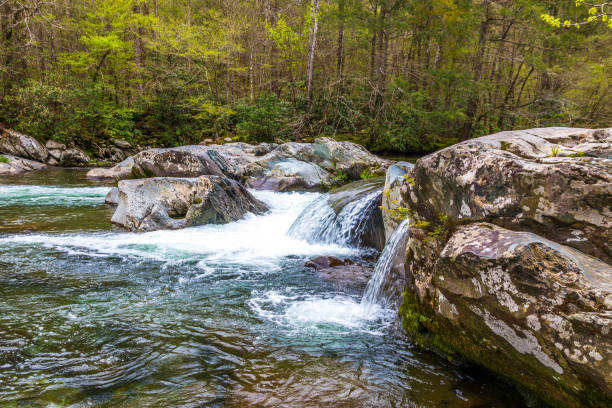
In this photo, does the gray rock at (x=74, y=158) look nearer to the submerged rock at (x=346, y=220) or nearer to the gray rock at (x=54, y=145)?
the gray rock at (x=54, y=145)

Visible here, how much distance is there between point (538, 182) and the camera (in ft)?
8.98

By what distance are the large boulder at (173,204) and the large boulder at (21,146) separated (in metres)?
11.8

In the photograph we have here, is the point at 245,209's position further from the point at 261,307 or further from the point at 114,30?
the point at 114,30

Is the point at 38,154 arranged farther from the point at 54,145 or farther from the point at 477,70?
the point at 477,70

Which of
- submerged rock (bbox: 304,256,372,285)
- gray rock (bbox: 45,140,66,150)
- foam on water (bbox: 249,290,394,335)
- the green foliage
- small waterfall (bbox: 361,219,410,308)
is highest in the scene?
the green foliage

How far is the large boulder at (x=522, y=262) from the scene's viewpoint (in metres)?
2.27

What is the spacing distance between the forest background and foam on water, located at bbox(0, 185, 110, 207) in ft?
25.3

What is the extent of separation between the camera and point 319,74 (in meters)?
23.4

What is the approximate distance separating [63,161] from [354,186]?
15.3 m

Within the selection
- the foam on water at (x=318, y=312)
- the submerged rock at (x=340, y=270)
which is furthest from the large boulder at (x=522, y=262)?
the submerged rock at (x=340, y=270)

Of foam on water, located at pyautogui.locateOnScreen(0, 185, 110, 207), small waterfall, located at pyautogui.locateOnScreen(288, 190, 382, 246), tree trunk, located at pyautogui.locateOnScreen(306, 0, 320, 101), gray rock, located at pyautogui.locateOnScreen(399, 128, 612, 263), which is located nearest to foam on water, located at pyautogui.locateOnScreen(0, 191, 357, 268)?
small waterfall, located at pyautogui.locateOnScreen(288, 190, 382, 246)

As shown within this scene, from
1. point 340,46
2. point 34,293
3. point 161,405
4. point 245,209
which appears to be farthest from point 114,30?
point 161,405

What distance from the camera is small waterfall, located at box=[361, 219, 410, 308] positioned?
4.75m

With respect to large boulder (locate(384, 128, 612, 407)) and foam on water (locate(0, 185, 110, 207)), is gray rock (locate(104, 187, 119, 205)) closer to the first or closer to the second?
foam on water (locate(0, 185, 110, 207))
